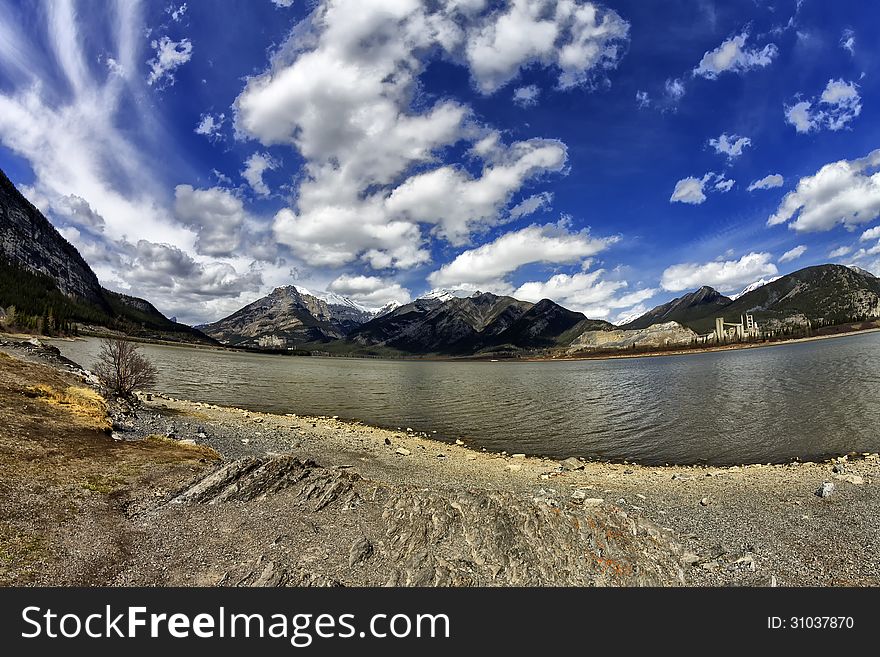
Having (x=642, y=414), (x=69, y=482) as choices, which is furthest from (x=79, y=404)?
(x=642, y=414)

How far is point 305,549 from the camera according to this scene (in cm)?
1393

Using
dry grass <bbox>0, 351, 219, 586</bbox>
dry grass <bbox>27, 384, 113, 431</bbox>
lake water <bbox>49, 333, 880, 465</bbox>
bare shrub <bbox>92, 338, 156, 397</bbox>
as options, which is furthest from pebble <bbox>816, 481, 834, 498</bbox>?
bare shrub <bbox>92, 338, 156, 397</bbox>

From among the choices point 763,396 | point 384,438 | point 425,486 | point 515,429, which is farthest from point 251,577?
point 763,396

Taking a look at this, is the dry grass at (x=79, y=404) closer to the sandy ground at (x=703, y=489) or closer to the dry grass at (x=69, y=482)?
the dry grass at (x=69, y=482)

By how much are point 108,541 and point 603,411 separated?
5503 cm

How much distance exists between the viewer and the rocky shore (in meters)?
12.5

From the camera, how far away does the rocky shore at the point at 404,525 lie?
1254cm

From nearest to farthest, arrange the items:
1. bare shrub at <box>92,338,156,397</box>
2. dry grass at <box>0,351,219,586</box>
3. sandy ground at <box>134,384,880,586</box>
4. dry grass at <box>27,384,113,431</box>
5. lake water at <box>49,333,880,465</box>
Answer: dry grass at <box>0,351,219,586</box> < sandy ground at <box>134,384,880,586</box> < dry grass at <box>27,384,113,431</box> < lake water at <box>49,333,880,465</box> < bare shrub at <box>92,338,156,397</box>

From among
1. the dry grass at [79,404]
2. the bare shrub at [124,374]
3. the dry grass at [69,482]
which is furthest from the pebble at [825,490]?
the bare shrub at [124,374]

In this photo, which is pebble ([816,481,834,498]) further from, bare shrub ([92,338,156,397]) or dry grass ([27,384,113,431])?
bare shrub ([92,338,156,397])

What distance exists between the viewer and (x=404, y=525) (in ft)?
53.7

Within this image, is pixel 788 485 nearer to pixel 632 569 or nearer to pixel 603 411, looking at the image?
pixel 632 569

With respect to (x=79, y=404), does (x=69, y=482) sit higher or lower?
lower

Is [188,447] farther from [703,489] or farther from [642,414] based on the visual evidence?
[642,414]
